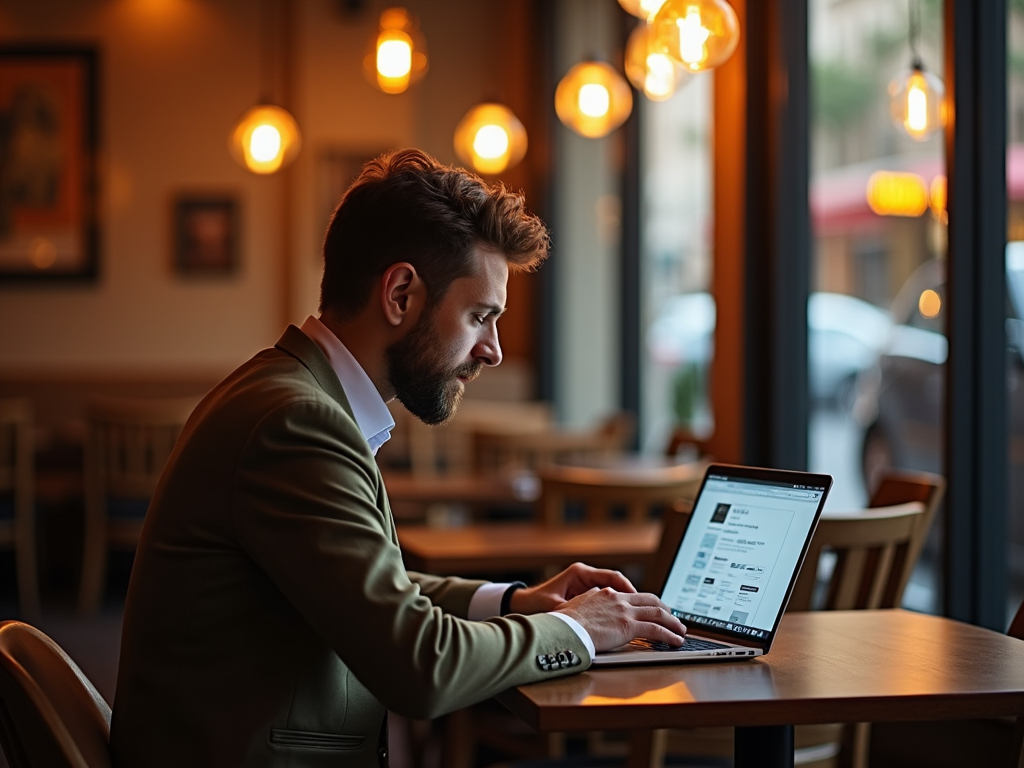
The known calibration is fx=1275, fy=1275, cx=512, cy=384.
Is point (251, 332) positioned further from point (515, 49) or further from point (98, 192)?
point (515, 49)

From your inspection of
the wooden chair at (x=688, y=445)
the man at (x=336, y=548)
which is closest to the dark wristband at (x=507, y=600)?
the man at (x=336, y=548)

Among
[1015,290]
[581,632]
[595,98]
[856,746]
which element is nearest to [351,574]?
[581,632]

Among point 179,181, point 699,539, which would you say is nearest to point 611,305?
point 179,181

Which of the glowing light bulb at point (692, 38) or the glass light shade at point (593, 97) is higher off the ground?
the glass light shade at point (593, 97)

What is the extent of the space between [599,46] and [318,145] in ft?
6.75

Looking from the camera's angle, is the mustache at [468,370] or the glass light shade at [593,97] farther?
the glass light shade at [593,97]

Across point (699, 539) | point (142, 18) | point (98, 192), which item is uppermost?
point (142, 18)

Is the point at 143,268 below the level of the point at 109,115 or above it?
below

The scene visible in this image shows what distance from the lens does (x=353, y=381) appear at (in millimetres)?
1655

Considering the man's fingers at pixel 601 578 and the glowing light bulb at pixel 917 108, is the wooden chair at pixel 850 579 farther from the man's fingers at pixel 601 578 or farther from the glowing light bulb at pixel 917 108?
the glowing light bulb at pixel 917 108

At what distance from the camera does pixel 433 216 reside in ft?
5.37

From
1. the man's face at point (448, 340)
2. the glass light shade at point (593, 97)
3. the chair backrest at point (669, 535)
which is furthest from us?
the glass light shade at point (593, 97)

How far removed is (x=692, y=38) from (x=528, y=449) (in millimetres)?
2397

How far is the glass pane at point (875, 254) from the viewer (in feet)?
11.4
